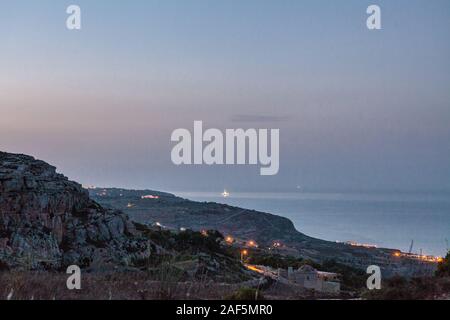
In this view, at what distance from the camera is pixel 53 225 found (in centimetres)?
2962

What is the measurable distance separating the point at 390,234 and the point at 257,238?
6936 cm

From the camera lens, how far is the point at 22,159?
35469 millimetres

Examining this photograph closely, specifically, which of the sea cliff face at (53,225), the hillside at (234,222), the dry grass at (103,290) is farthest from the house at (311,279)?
the hillside at (234,222)

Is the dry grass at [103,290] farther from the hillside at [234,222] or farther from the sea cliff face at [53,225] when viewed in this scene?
the hillside at [234,222]

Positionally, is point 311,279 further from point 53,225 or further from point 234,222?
point 234,222

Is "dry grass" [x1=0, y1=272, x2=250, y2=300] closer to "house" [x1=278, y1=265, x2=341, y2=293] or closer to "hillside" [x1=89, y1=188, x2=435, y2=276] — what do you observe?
"house" [x1=278, y1=265, x2=341, y2=293]

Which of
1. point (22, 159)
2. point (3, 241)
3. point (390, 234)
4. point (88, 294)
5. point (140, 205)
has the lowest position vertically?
point (390, 234)

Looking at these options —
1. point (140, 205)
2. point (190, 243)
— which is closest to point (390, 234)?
point (140, 205)

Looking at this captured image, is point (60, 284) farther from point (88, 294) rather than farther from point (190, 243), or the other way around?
point (190, 243)

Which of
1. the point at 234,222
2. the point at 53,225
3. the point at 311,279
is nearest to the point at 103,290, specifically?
the point at 53,225

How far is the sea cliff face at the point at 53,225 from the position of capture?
2608cm

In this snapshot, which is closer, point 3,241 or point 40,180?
point 3,241
